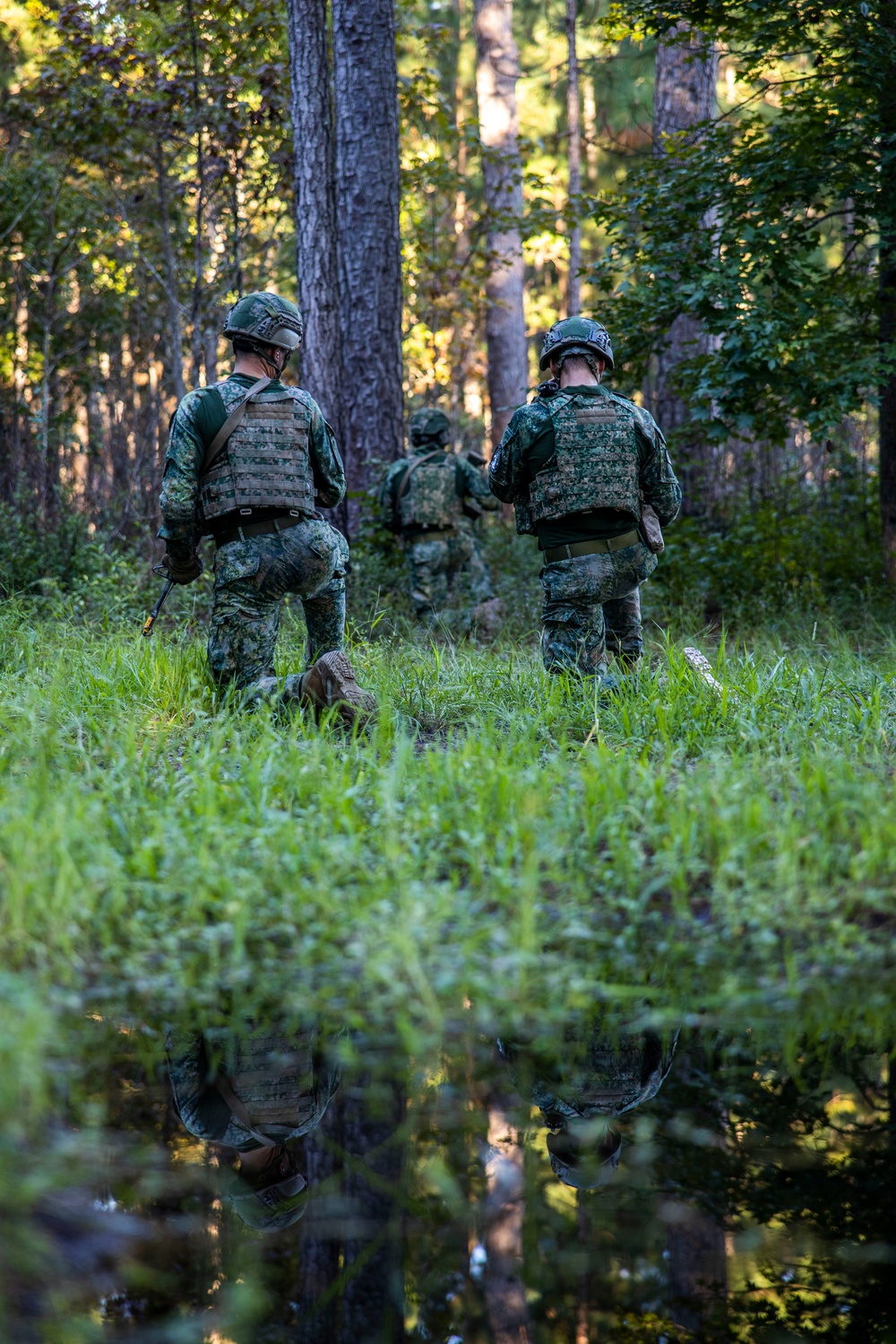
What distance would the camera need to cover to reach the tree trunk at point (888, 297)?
8367mm

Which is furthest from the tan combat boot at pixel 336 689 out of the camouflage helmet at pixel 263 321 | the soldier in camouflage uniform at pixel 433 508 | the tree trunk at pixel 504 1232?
the soldier in camouflage uniform at pixel 433 508

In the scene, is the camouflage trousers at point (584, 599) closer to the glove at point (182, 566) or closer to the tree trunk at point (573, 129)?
the glove at point (182, 566)

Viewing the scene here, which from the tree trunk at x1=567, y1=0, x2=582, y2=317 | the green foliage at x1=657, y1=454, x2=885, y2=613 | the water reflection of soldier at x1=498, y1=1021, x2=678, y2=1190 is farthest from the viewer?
the tree trunk at x1=567, y1=0, x2=582, y2=317

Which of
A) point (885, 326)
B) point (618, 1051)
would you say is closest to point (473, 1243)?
point (618, 1051)

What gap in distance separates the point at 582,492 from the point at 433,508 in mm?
3879

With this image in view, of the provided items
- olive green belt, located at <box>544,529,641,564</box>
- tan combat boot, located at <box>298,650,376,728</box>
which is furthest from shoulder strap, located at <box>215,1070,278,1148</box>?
olive green belt, located at <box>544,529,641,564</box>

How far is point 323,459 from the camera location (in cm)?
604

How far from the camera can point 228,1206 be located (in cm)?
248

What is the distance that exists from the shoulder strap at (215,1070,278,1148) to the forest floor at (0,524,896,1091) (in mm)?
258

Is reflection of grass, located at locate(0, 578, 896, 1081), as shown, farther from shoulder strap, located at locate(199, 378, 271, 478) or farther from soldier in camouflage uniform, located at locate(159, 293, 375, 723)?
shoulder strap, located at locate(199, 378, 271, 478)

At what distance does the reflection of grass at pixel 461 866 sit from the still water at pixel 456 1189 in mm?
176

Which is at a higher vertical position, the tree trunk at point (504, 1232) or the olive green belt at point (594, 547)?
the olive green belt at point (594, 547)

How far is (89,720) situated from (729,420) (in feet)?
18.8

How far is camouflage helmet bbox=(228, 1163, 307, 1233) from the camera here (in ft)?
8.00
